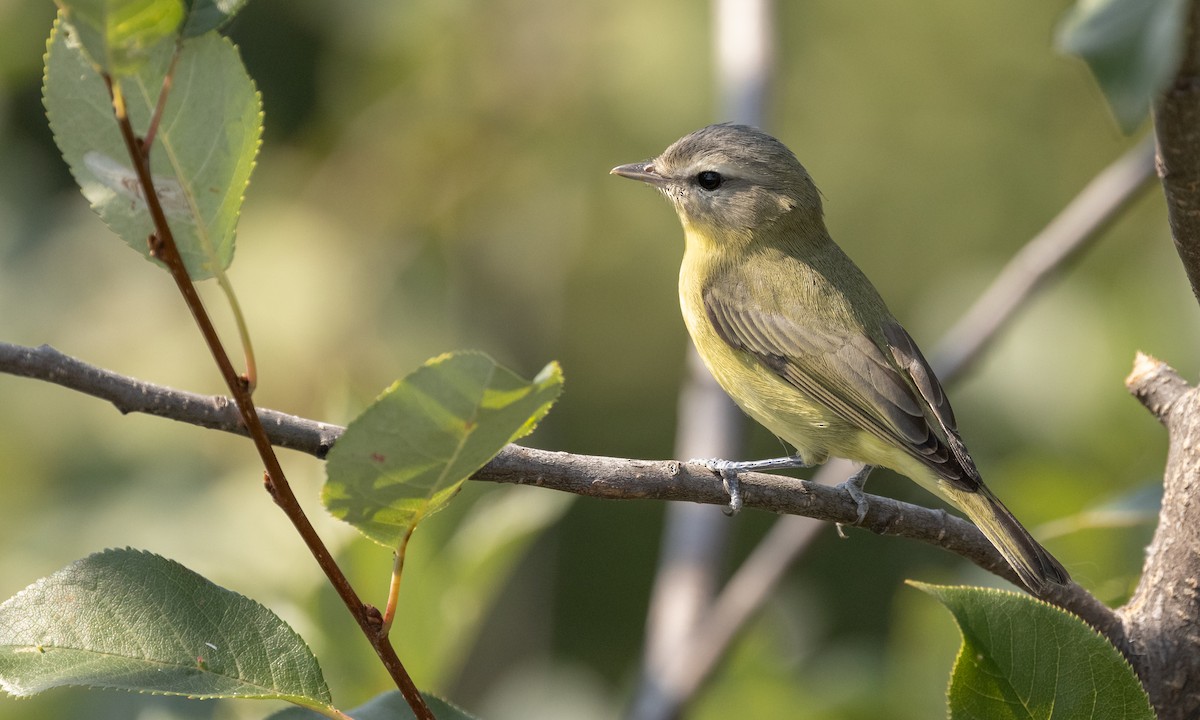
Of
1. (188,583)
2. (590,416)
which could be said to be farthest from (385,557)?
(590,416)

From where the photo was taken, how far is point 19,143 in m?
4.12

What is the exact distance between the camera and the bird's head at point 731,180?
11.7 feet

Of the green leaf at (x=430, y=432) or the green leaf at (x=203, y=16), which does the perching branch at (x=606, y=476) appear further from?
the green leaf at (x=203, y=16)

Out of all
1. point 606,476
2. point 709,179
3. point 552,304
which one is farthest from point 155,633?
point 552,304

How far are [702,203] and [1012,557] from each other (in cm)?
184

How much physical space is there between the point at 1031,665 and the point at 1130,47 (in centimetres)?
79

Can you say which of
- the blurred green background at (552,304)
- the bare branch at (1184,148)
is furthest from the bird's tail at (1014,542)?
the bare branch at (1184,148)

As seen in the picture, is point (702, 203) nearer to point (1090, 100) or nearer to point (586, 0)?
point (586, 0)

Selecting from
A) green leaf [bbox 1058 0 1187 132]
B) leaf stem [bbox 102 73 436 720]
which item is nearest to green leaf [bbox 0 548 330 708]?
leaf stem [bbox 102 73 436 720]

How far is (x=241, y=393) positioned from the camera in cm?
123

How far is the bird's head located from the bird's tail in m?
1.22

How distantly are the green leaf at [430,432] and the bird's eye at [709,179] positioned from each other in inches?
95.0

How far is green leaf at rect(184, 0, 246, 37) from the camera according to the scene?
4.19 feet

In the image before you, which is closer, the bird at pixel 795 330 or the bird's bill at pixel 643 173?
the bird at pixel 795 330
